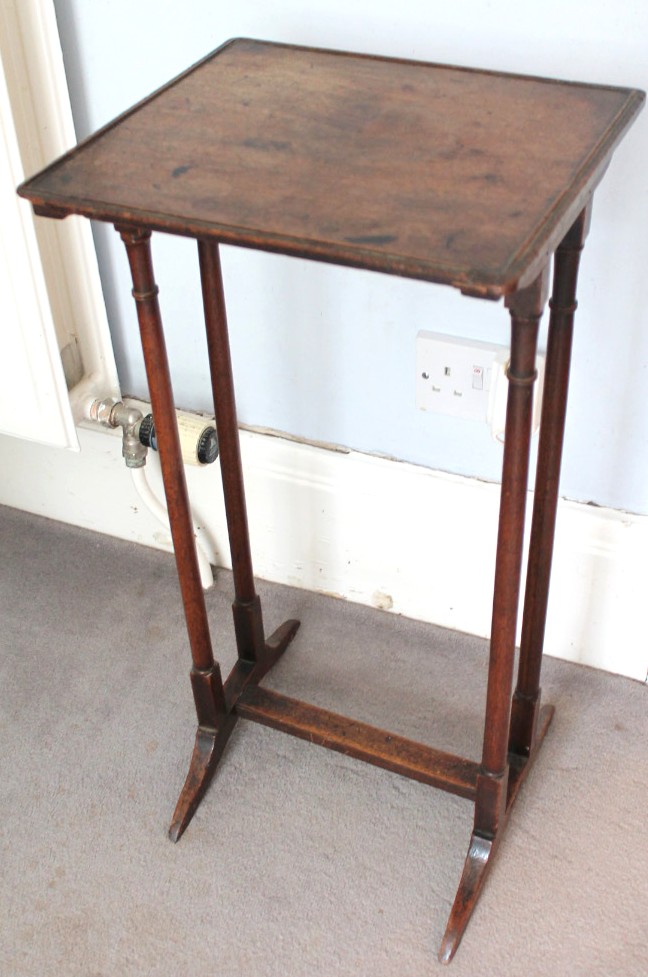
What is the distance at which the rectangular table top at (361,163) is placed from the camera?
83 centimetres

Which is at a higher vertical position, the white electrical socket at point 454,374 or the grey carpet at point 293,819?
the white electrical socket at point 454,374

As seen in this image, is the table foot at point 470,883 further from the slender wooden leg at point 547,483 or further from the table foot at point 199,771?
the table foot at point 199,771

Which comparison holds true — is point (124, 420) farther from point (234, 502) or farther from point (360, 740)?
point (360, 740)

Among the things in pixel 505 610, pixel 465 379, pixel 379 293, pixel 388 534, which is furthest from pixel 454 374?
pixel 505 610

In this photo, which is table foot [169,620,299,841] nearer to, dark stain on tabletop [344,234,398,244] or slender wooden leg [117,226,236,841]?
slender wooden leg [117,226,236,841]

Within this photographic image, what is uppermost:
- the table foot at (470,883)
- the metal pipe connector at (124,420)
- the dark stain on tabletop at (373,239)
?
the dark stain on tabletop at (373,239)

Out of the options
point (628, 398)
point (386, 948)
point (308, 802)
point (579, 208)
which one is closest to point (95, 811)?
point (308, 802)

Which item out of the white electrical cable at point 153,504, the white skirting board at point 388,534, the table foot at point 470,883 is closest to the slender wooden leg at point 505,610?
the table foot at point 470,883

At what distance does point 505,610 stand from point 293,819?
0.45 metres

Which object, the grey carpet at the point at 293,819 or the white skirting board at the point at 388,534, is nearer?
the grey carpet at the point at 293,819

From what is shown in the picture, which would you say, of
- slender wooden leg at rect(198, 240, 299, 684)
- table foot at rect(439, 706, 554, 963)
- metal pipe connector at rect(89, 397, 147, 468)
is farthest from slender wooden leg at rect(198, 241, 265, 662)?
table foot at rect(439, 706, 554, 963)

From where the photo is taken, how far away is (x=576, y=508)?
4.47ft

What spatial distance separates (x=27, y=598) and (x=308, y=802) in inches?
21.5

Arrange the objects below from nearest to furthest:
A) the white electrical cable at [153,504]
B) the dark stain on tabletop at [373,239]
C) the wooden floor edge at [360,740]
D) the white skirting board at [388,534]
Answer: the dark stain on tabletop at [373,239] < the wooden floor edge at [360,740] < the white skirting board at [388,534] < the white electrical cable at [153,504]
